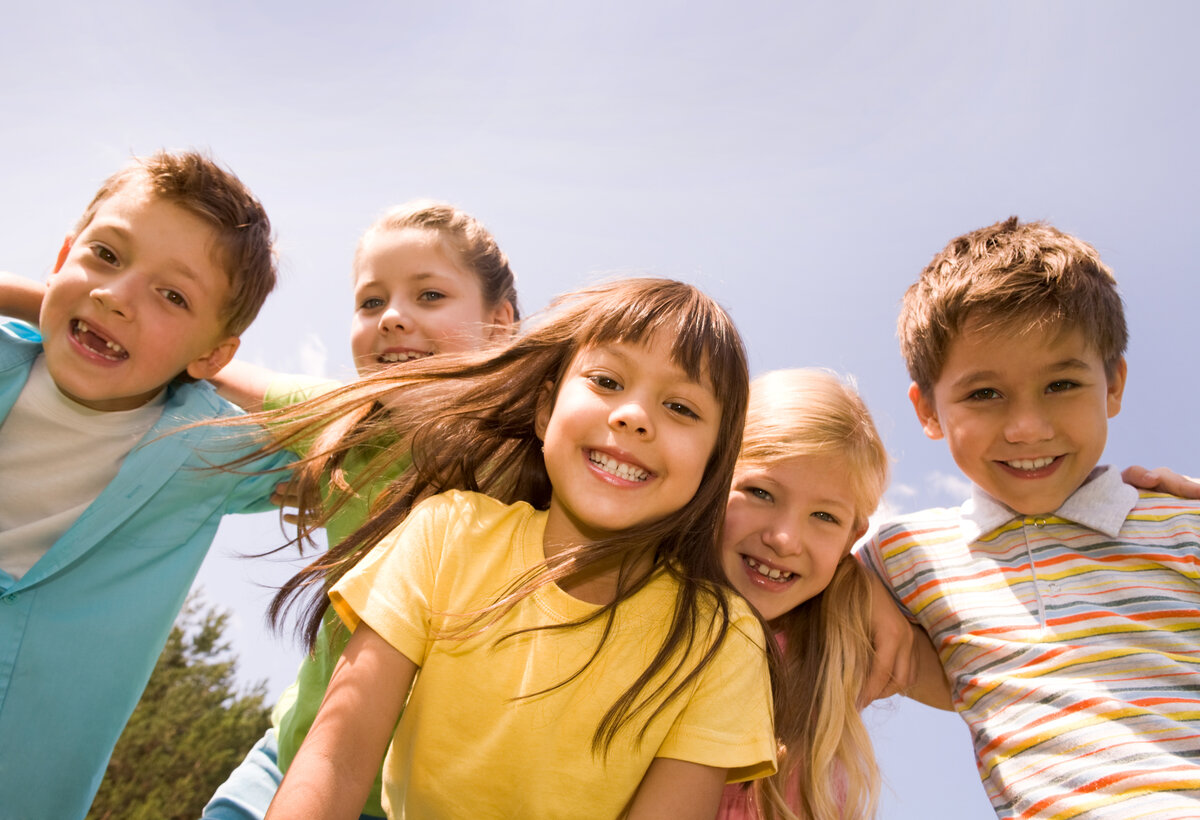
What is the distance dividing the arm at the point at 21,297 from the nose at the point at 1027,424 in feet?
11.2

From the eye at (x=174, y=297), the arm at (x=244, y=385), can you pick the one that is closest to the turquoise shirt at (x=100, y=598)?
the arm at (x=244, y=385)

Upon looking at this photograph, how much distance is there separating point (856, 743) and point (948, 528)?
88cm

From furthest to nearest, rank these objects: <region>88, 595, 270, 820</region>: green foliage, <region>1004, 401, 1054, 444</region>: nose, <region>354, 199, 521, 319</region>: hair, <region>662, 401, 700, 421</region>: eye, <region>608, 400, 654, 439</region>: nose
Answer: <region>88, 595, 270, 820</region>: green foliage
<region>354, 199, 521, 319</region>: hair
<region>1004, 401, 1054, 444</region>: nose
<region>662, 401, 700, 421</region>: eye
<region>608, 400, 654, 439</region>: nose

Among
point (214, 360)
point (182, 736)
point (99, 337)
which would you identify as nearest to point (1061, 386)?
point (214, 360)

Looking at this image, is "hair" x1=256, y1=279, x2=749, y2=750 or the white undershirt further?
the white undershirt

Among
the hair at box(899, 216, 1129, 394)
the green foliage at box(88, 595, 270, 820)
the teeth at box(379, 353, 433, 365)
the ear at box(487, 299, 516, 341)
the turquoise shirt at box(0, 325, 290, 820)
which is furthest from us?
the green foliage at box(88, 595, 270, 820)

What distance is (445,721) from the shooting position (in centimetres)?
195

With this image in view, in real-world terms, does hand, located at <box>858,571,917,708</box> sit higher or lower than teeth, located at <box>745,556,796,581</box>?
lower

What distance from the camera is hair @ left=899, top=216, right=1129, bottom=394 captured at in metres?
2.82

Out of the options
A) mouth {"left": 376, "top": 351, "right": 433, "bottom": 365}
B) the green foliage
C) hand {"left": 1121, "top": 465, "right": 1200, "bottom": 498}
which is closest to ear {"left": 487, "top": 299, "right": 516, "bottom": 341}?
mouth {"left": 376, "top": 351, "right": 433, "bottom": 365}

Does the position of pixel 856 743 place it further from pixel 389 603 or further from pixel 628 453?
pixel 389 603

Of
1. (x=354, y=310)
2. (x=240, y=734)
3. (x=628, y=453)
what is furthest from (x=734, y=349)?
(x=240, y=734)

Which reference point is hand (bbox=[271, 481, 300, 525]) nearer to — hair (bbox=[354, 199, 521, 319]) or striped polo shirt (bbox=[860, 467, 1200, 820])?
hair (bbox=[354, 199, 521, 319])

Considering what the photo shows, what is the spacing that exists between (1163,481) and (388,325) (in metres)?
2.95
